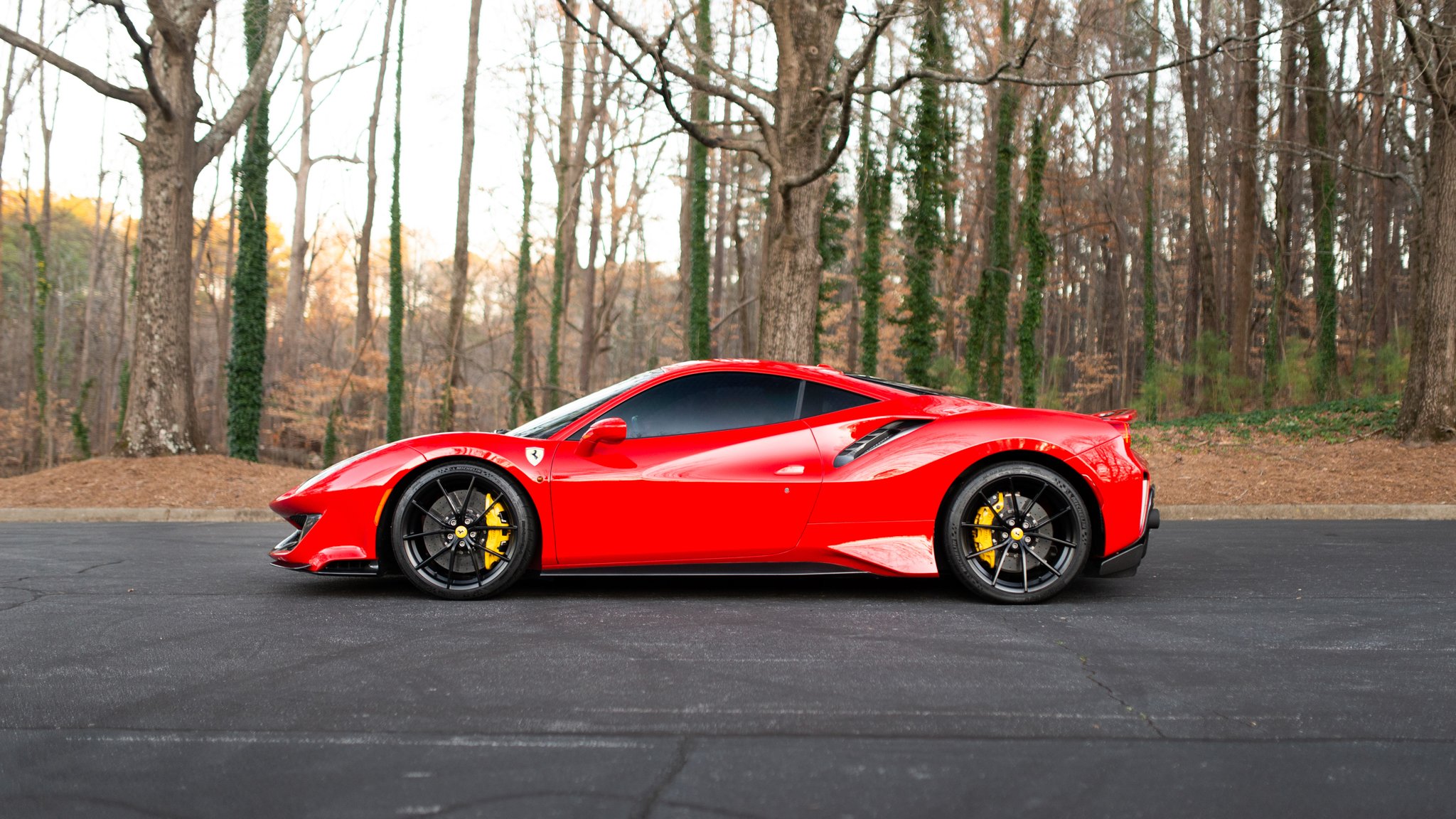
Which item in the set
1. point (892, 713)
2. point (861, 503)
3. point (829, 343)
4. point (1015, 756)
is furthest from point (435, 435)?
point (829, 343)

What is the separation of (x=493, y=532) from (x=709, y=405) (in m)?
1.28

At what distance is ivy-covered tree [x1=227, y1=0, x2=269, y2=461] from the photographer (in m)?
18.3

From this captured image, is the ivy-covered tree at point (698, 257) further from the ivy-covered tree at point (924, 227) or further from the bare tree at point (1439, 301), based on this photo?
the bare tree at point (1439, 301)

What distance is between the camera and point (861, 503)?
16.6ft

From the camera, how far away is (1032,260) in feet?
80.2

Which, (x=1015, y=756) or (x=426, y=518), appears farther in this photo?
(x=426, y=518)

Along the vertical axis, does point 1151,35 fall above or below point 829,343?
above

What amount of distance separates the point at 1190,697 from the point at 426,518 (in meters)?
3.62

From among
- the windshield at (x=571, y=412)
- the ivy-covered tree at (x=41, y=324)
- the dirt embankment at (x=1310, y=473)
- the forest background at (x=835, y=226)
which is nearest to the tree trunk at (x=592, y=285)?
the forest background at (x=835, y=226)

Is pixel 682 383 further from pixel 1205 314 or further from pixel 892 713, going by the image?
pixel 1205 314

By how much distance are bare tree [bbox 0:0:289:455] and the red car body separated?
994 centimetres

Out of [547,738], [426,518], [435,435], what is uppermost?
[435,435]

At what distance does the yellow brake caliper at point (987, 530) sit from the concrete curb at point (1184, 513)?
6.15 meters

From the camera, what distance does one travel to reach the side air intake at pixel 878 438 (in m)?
5.14
